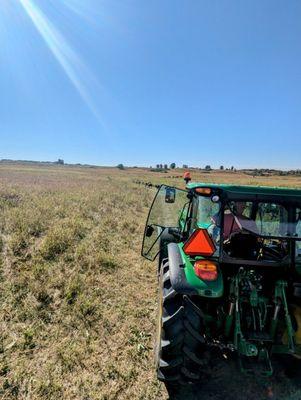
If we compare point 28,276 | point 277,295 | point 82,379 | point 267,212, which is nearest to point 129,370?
point 82,379

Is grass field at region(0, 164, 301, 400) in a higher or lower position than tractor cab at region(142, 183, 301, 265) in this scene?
lower

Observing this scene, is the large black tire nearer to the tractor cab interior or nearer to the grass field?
the grass field

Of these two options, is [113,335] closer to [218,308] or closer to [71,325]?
[71,325]

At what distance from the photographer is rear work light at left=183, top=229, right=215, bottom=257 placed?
9.89 feet

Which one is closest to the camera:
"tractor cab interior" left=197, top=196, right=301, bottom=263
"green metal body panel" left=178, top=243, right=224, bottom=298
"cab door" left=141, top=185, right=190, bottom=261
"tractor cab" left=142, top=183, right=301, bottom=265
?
"green metal body panel" left=178, top=243, right=224, bottom=298

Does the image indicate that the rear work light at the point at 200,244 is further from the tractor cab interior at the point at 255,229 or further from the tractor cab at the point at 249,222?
the tractor cab interior at the point at 255,229

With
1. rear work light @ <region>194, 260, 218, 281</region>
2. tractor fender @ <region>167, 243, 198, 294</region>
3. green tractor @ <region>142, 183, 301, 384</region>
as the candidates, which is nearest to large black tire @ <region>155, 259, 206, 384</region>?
green tractor @ <region>142, 183, 301, 384</region>

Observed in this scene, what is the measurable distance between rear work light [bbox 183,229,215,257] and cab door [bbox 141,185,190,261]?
5.20 ft

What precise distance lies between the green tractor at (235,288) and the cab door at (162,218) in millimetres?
1133

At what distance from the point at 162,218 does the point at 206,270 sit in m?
2.13

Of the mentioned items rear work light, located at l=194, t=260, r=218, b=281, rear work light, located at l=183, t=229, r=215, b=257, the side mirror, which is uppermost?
the side mirror

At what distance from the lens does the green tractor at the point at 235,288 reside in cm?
297

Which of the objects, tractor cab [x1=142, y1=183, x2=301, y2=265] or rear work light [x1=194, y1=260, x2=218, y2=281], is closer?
rear work light [x1=194, y1=260, x2=218, y2=281]

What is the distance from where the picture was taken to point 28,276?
18.5 feet
